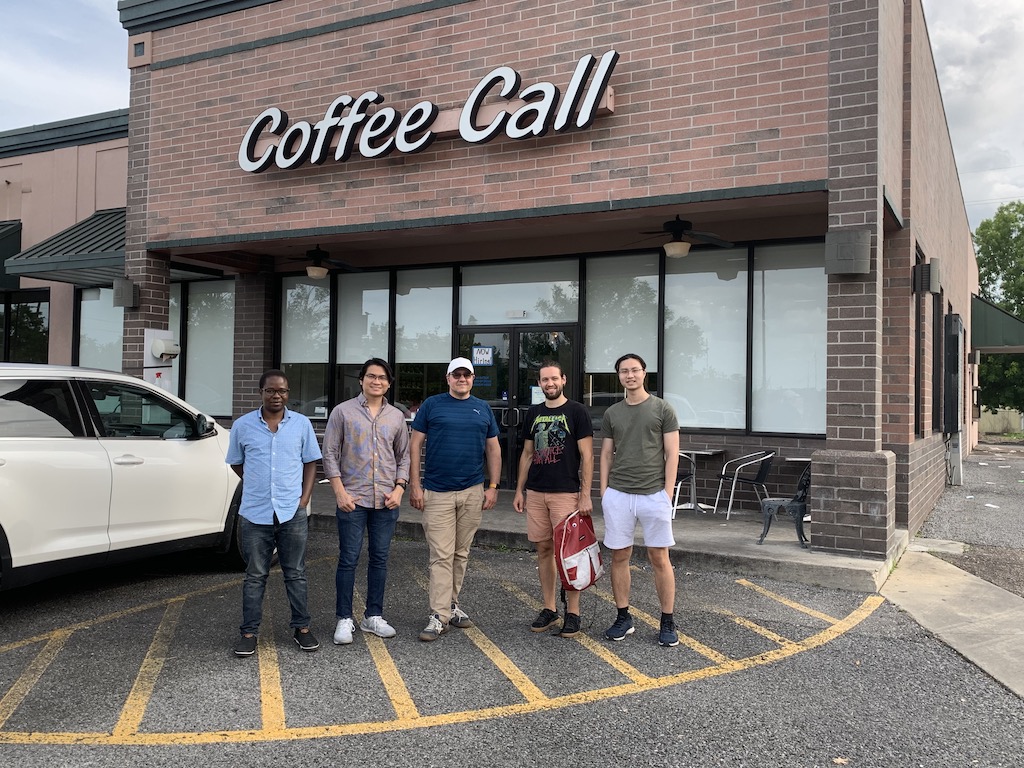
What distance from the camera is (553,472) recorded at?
5.32 meters

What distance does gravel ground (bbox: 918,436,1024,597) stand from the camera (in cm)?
757

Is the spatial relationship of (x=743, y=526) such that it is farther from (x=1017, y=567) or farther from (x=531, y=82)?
(x=531, y=82)

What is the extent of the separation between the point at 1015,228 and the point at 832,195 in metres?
45.4

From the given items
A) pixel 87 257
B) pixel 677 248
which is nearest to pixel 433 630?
pixel 677 248

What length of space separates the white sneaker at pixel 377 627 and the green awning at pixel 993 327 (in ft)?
73.4

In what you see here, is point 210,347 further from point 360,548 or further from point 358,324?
point 360,548

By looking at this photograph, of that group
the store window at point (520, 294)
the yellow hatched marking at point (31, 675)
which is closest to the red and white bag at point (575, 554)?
the yellow hatched marking at point (31, 675)

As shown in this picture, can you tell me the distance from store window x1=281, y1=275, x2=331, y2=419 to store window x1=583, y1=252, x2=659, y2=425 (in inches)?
171

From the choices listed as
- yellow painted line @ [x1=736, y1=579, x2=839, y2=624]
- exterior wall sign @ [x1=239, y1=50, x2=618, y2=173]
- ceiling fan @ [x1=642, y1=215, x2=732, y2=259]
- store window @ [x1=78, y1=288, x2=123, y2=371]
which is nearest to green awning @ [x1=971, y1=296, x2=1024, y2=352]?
ceiling fan @ [x1=642, y1=215, x2=732, y2=259]

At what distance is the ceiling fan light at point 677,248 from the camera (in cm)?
963

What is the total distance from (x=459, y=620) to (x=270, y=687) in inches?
57.2

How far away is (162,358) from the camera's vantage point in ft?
35.9

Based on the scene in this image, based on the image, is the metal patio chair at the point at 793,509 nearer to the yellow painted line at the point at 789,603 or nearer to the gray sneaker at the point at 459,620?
the yellow painted line at the point at 789,603

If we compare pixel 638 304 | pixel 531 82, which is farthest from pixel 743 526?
pixel 531 82
